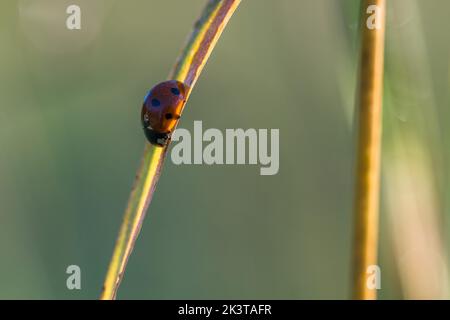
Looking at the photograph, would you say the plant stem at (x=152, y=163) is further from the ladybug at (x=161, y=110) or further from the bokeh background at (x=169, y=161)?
the bokeh background at (x=169, y=161)

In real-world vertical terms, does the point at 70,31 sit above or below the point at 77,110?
above

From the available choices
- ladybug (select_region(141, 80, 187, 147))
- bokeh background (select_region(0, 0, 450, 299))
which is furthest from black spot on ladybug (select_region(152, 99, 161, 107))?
bokeh background (select_region(0, 0, 450, 299))

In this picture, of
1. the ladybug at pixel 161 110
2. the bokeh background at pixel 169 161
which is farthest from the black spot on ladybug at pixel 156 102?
the bokeh background at pixel 169 161

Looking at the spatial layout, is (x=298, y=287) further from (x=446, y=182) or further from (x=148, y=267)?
(x=446, y=182)

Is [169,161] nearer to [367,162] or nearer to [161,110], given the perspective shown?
[161,110]

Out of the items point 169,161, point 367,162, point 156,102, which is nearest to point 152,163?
point 367,162

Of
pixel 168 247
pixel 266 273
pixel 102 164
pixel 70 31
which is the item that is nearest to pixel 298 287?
pixel 266 273
